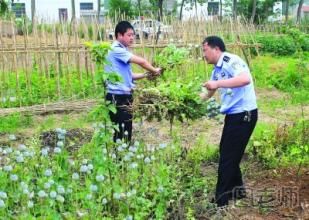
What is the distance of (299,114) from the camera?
9.55 m

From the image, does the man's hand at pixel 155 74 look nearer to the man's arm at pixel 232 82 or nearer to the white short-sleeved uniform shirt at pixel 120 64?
the white short-sleeved uniform shirt at pixel 120 64

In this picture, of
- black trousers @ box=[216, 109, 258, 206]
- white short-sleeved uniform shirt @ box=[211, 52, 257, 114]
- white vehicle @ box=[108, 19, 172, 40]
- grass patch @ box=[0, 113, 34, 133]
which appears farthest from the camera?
white vehicle @ box=[108, 19, 172, 40]

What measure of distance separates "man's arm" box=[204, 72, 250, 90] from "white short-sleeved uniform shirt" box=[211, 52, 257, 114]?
102 millimetres

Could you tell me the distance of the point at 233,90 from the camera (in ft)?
15.5

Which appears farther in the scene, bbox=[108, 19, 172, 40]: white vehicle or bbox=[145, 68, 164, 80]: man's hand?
bbox=[108, 19, 172, 40]: white vehicle

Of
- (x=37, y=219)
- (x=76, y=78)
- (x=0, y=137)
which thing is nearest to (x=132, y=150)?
(x=37, y=219)

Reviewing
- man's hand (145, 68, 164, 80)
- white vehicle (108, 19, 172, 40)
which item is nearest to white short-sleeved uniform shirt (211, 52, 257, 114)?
man's hand (145, 68, 164, 80)

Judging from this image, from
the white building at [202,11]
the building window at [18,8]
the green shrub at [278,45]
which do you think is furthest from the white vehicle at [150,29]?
the green shrub at [278,45]

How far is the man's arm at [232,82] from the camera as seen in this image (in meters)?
4.50

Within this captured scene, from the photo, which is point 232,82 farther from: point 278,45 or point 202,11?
point 278,45

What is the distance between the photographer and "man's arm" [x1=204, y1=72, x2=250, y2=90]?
14.8 ft

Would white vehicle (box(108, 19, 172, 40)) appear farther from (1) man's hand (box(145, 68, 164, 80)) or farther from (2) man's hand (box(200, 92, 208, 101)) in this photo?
(2) man's hand (box(200, 92, 208, 101))

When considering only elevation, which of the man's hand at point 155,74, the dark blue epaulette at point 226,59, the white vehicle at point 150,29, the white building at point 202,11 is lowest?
the man's hand at point 155,74

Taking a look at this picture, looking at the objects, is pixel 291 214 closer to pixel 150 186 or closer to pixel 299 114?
pixel 150 186
